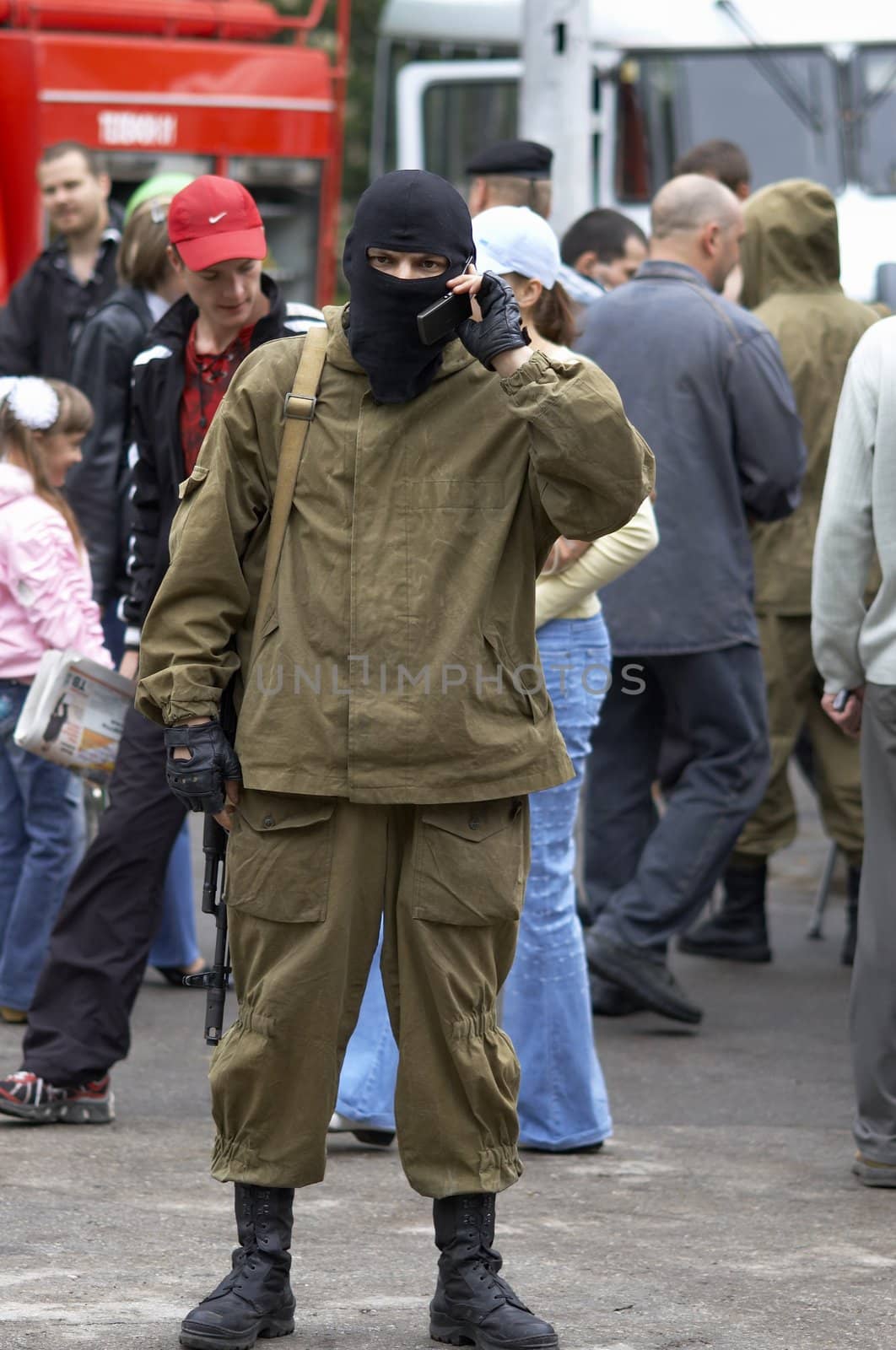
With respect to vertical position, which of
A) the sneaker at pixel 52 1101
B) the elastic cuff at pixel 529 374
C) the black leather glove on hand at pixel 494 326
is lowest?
the sneaker at pixel 52 1101

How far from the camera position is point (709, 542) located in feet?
20.0

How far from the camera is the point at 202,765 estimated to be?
3.59 m

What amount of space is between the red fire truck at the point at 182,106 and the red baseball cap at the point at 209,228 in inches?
244

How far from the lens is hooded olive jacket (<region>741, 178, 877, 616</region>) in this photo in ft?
22.3

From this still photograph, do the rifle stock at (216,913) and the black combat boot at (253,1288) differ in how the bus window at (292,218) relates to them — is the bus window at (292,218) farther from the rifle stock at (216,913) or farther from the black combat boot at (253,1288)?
the black combat boot at (253,1288)

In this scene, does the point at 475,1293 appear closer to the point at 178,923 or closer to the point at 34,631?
the point at 34,631

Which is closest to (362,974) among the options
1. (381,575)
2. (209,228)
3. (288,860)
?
(288,860)

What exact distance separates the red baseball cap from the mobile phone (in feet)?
4.20

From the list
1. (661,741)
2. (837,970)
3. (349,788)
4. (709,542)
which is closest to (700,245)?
(709,542)

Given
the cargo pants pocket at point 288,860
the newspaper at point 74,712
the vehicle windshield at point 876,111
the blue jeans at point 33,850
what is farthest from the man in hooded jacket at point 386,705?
the vehicle windshield at point 876,111

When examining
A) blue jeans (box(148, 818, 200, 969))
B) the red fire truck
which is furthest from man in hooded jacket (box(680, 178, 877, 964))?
the red fire truck

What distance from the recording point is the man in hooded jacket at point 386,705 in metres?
3.54

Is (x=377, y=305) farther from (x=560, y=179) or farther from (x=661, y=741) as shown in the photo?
(x=560, y=179)

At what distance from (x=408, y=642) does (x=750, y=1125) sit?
7.05 feet
